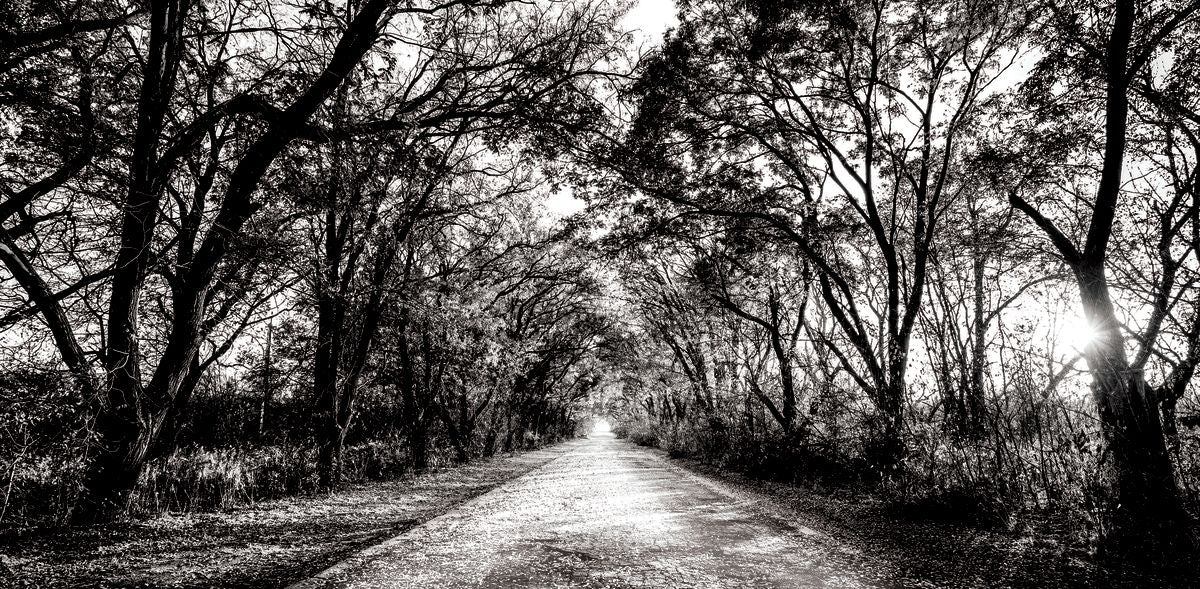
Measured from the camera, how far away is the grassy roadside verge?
144 inches

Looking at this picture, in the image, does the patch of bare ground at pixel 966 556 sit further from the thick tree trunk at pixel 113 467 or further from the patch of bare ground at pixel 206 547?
the thick tree trunk at pixel 113 467

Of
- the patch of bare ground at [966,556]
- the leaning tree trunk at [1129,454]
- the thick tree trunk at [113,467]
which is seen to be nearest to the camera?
the patch of bare ground at [966,556]

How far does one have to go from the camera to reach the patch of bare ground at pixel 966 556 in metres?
3.65

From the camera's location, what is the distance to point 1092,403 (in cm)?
564

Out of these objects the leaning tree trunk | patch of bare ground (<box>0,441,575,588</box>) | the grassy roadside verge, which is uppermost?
the leaning tree trunk

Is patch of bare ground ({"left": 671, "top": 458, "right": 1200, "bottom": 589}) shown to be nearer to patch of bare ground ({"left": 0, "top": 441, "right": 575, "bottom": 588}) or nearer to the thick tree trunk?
patch of bare ground ({"left": 0, "top": 441, "right": 575, "bottom": 588})

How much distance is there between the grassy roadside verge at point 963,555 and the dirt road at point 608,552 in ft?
0.90

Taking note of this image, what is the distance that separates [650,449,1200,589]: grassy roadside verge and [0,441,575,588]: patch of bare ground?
14.8 ft

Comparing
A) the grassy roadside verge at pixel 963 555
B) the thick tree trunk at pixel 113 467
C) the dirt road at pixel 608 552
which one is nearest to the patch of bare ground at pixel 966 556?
the grassy roadside verge at pixel 963 555

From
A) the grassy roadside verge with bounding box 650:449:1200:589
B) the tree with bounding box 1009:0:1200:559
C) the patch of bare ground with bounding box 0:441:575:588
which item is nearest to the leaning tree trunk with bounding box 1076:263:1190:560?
the tree with bounding box 1009:0:1200:559

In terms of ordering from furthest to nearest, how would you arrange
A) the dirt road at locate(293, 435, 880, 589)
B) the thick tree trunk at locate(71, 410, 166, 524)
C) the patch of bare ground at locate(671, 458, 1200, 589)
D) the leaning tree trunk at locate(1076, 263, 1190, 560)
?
1. the thick tree trunk at locate(71, 410, 166, 524)
2. the leaning tree trunk at locate(1076, 263, 1190, 560)
3. the patch of bare ground at locate(671, 458, 1200, 589)
4. the dirt road at locate(293, 435, 880, 589)

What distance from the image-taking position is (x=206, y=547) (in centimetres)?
452

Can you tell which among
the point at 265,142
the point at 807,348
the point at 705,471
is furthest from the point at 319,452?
the point at 807,348

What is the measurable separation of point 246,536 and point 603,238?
27.0 feet
